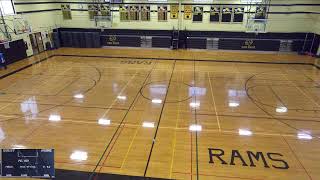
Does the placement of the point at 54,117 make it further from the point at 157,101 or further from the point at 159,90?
the point at 159,90

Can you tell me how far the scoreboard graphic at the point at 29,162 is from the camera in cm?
399

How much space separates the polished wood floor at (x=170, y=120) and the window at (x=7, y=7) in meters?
3.67

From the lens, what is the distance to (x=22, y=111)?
8.13m

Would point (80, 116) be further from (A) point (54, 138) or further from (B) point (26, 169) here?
(B) point (26, 169)

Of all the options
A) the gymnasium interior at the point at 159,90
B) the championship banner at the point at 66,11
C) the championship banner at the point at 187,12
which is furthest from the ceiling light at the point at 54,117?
the championship banner at the point at 66,11

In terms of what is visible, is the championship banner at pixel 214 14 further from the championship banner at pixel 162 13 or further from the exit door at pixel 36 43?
the exit door at pixel 36 43

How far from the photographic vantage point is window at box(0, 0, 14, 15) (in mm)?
13013

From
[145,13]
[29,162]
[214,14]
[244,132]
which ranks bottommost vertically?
[244,132]

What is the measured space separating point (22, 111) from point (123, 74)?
16.6 feet

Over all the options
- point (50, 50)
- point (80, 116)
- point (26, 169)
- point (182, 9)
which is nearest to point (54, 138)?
point (80, 116)

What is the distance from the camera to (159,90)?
10016 mm

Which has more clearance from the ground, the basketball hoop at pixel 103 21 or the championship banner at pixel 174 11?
the championship banner at pixel 174 11

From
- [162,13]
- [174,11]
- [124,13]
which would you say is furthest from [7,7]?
[174,11]

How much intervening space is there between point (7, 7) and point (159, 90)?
1027 centimetres
